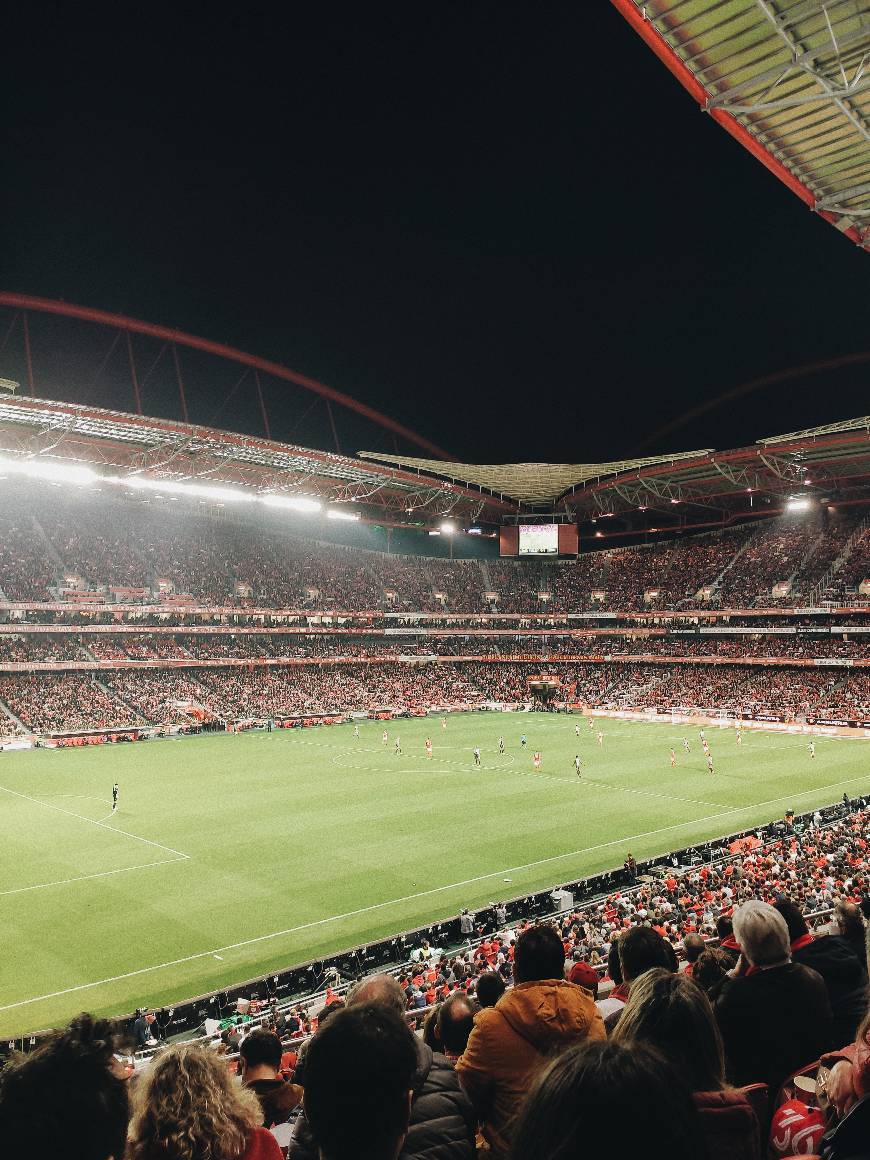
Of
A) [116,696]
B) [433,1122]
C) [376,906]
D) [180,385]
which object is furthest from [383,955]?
[116,696]

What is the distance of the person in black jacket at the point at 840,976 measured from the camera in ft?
15.4

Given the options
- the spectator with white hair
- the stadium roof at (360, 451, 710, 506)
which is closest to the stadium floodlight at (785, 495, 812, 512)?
the stadium roof at (360, 451, 710, 506)

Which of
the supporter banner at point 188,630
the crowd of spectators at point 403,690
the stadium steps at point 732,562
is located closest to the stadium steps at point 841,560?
the crowd of spectators at point 403,690

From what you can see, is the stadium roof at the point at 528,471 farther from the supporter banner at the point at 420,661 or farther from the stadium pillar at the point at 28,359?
the stadium pillar at the point at 28,359

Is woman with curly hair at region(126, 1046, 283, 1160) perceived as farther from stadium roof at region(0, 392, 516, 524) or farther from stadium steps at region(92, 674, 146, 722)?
stadium steps at region(92, 674, 146, 722)

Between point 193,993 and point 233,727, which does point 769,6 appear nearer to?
point 193,993

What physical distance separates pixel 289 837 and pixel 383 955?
1059 cm

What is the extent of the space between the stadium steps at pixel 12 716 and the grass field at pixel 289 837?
192 inches

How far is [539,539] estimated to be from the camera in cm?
8388

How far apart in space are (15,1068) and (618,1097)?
1.86 metres

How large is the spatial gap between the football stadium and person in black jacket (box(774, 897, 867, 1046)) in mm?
30

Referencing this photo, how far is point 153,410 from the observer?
4825 centimetres

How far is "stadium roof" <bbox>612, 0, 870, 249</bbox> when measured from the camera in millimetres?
12148

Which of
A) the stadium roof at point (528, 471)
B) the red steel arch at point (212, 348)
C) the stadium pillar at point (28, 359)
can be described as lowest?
the stadium roof at point (528, 471)
